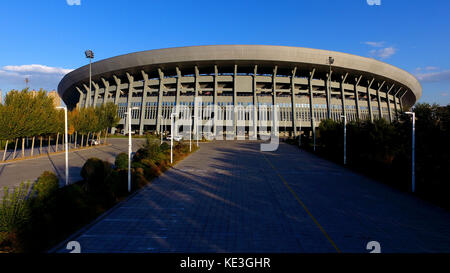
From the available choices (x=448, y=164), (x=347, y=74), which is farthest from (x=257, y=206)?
(x=347, y=74)

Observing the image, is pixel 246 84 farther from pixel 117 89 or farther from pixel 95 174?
pixel 95 174

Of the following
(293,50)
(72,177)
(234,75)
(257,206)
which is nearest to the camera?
(257,206)

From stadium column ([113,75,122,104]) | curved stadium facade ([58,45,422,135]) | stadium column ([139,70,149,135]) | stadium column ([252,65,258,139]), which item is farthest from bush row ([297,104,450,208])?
stadium column ([113,75,122,104])

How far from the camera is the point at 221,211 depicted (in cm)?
878

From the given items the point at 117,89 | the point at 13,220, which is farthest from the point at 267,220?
the point at 117,89

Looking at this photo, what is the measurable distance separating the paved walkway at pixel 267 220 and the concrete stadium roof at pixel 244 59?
4466 cm

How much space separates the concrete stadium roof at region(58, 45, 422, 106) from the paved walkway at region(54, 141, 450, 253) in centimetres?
4466

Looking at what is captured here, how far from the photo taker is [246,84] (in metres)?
56.8

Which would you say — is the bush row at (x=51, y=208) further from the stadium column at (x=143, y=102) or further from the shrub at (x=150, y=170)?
the stadium column at (x=143, y=102)

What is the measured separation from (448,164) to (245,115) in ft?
156

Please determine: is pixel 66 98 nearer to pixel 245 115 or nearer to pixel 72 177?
pixel 245 115

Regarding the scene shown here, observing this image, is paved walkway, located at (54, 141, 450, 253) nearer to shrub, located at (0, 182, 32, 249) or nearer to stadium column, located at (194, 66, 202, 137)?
shrub, located at (0, 182, 32, 249)

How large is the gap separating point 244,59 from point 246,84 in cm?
643

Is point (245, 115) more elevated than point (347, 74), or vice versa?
point (347, 74)
